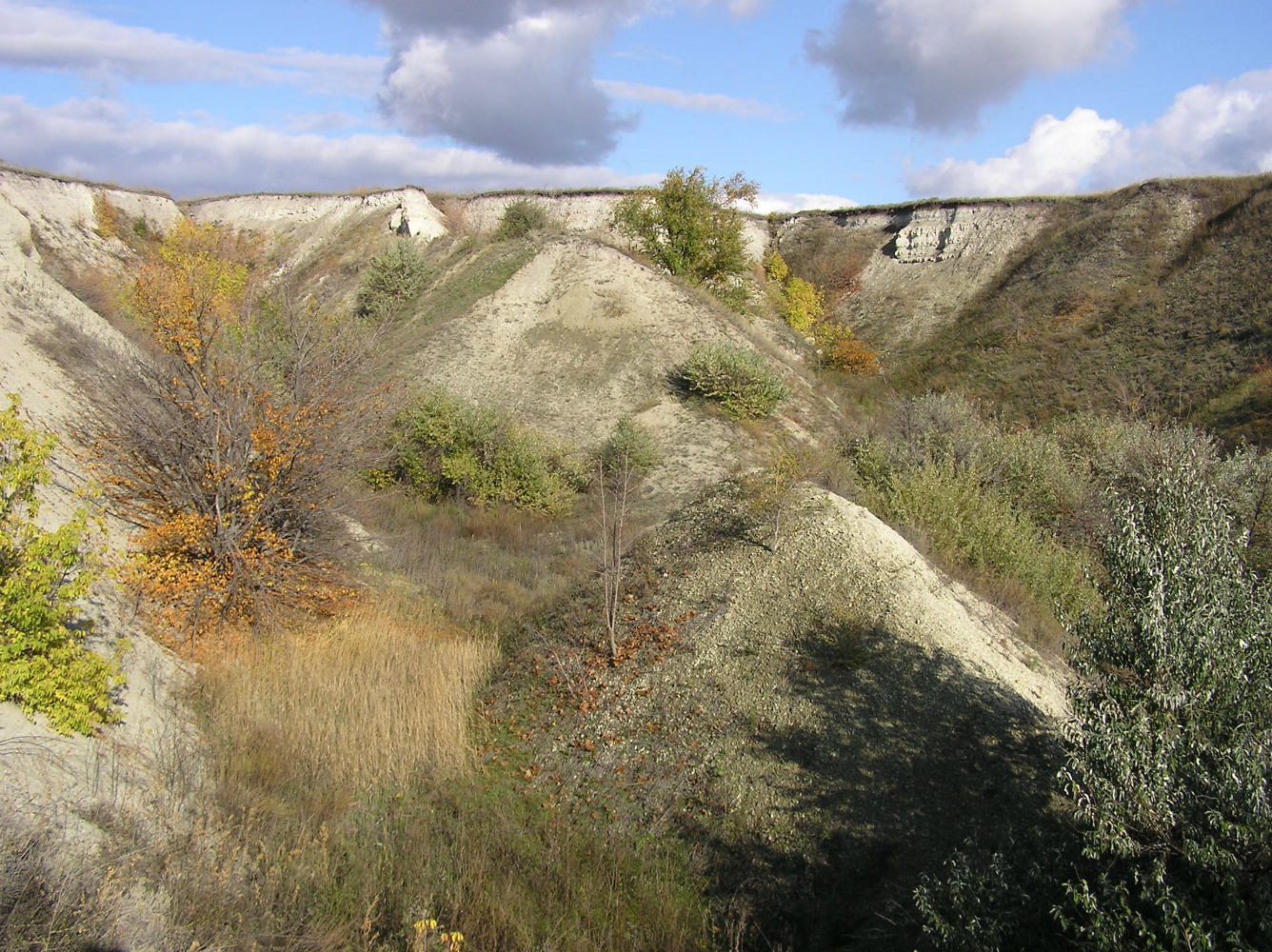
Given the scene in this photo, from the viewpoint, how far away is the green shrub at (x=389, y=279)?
3095cm

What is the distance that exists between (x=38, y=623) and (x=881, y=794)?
6329 mm

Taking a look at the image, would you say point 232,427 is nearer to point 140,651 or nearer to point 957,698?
point 140,651

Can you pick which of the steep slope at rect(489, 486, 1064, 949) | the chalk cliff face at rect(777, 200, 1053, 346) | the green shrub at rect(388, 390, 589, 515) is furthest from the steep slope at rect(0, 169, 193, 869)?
the chalk cliff face at rect(777, 200, 1053, 346)

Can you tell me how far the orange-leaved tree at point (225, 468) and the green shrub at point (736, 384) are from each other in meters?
11.4

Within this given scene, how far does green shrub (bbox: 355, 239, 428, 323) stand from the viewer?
30953 mm

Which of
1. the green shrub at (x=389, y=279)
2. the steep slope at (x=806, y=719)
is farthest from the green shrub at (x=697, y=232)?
the steep slope at (x=806, y=719)

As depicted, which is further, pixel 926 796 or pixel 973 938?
pixel 926 796

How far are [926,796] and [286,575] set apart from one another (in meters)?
7.22

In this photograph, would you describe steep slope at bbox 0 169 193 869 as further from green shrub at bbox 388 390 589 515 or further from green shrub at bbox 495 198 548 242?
green shrub at bbox 495 198 548 242

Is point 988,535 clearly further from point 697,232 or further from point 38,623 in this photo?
point 697,232

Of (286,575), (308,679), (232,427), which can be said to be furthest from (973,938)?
(232,427)

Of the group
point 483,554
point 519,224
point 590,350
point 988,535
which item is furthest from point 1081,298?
point 483,554

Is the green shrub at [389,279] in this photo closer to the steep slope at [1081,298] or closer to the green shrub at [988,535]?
the steep slope at [1081,298]

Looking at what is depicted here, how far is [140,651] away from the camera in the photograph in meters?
7.18
